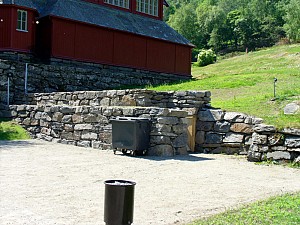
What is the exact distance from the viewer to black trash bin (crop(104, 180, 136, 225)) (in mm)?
4617

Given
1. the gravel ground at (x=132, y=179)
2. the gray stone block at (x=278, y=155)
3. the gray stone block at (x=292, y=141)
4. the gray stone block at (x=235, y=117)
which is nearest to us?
the gravel ground at (x=132, y=179)

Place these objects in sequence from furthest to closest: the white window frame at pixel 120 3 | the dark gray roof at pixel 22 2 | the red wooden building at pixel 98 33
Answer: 1. the white window frame at pixel 120 3
2. the red wooden building at pixel 98 33
3. the dark gray roof at pixel 22 2

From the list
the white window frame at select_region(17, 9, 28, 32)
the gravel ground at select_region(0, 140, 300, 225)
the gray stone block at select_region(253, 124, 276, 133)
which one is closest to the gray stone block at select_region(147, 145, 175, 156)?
the gravel ground at select_region(0, 140, 300, 225)

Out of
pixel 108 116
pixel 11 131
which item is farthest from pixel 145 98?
pixel 11 131

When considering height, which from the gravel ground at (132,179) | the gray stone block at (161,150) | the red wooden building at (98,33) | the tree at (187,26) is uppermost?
the tree at (187,26)

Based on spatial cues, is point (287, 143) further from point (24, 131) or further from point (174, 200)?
point (24, 131)

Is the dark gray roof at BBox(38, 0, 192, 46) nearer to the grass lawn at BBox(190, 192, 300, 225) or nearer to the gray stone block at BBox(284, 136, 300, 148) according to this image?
the gray stone block at BBox(284, 136, 300, 148)

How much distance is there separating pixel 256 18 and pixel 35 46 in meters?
65.2

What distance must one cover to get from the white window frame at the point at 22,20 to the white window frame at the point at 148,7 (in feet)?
31.8

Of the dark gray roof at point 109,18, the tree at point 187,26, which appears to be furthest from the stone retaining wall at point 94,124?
the tree at point 187,26

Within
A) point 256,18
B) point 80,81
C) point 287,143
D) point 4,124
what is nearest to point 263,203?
point 287,143

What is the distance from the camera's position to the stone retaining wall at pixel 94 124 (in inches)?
458

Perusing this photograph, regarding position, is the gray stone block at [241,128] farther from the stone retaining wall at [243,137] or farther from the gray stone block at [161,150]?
the gray stone block at [161,150]

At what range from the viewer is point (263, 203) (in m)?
6.20
